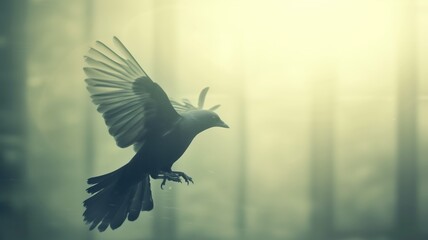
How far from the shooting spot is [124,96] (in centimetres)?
177

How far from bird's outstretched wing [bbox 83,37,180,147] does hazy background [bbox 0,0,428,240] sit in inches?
10.8

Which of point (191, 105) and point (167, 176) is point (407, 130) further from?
point (167, 176)

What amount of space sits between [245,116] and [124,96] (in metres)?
0.53

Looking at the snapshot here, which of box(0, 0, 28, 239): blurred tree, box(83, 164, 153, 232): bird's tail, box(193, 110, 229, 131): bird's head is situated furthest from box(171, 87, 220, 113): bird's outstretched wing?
box(0, 0, 28, 239): blurred tree

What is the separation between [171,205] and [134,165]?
301 mm

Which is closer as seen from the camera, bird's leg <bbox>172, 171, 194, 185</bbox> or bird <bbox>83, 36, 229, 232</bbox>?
bird <bbox>83, 36, 229, 232</bbox>

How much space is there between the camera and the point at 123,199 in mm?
1922

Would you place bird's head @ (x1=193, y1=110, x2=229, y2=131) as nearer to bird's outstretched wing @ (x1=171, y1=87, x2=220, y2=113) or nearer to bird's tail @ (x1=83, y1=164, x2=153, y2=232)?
bird's outstretched wing @ (x1=171, y1=87, x2=220, y2=113)

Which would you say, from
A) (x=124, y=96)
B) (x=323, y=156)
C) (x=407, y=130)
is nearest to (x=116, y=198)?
(x=124, y=96)

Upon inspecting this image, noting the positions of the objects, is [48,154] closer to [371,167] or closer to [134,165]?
[134,165]

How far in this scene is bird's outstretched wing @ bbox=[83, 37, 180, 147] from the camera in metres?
1.75

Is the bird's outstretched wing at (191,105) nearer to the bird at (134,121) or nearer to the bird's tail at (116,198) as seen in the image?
the bird at (134,121)

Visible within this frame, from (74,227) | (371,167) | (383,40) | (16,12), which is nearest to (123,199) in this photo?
(74,227)

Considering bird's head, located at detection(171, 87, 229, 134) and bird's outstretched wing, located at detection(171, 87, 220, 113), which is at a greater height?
bird's outstretched wing, located at detection(171, 87, 220, 113)
